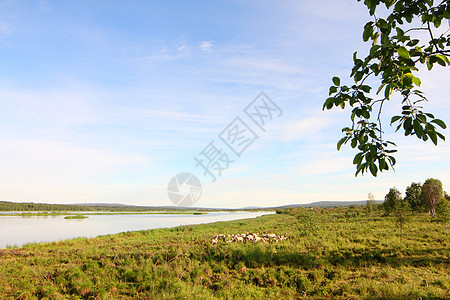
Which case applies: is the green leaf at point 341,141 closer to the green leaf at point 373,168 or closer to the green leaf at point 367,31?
the green leaf at point 373,168

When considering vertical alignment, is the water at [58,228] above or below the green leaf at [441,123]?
below

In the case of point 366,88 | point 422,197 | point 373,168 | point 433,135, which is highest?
point 366,88

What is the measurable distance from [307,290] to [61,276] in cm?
848

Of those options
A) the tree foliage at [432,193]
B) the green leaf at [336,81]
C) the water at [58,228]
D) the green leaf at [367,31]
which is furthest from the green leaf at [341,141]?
the tree foliage at [432,193]

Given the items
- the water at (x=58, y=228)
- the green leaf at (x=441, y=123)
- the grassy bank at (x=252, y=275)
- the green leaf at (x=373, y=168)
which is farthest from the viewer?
the water at (x=58, y=228)

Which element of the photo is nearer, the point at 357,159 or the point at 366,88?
the point at 357,159

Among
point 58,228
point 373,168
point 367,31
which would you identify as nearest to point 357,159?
point 373,168

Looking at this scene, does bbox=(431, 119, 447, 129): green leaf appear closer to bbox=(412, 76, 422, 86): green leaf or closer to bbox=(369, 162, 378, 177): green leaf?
bbox=(412, 76, 422, 86): green leaf

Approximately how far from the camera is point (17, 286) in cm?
830

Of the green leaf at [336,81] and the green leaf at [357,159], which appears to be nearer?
the green leaf at [357,159]

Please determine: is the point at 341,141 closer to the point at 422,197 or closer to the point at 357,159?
the point at 357,159

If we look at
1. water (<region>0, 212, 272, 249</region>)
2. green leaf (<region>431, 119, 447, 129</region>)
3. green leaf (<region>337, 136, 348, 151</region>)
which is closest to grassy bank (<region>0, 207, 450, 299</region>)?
green leaf (<region>337, 136, 348, 151</region>)

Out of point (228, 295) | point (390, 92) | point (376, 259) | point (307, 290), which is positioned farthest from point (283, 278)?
point (390, 92)

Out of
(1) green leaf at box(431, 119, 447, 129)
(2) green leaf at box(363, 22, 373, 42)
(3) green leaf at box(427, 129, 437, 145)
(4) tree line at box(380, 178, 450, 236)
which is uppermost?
(2) green leaf at box(363, 22, 373, 42)
